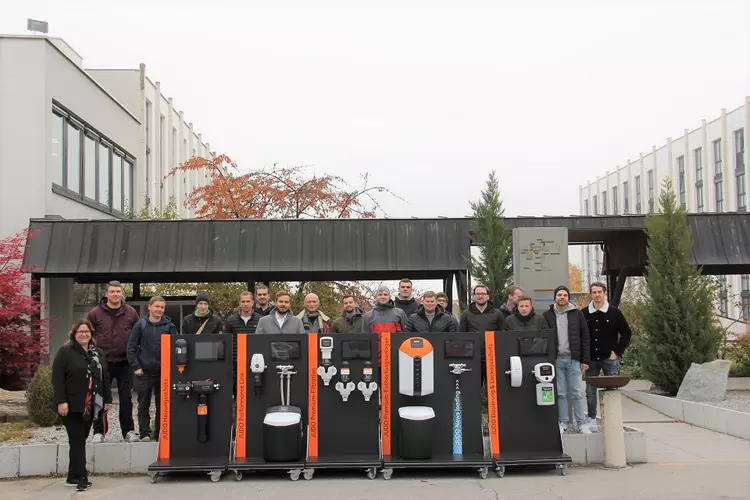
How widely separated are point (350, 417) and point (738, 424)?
5.48 meters

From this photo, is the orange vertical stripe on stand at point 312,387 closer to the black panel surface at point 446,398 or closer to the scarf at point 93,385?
the black panel surface at point 446,398

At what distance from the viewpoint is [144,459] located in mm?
8484

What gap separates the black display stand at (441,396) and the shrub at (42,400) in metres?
4.67

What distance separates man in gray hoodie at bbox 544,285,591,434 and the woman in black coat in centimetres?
512

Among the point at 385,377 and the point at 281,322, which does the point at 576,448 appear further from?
the point at 281,322

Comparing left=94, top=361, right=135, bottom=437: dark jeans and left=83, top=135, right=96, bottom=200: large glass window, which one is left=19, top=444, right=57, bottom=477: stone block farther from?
left=83, top=135, right=96, bottom=200: large glass window

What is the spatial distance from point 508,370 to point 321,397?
2063mm

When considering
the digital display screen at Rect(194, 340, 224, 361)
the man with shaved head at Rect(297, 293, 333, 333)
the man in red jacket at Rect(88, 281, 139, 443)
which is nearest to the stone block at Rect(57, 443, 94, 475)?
the man in red jacket at Rect(88, 281, 139, 443)

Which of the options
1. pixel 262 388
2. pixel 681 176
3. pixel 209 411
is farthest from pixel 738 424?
pixel 681 176

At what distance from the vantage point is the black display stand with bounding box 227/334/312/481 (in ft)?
27.5

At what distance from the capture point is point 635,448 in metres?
8.71

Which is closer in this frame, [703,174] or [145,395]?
[145,395]

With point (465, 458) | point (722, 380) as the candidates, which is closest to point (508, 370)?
point (465, 458)

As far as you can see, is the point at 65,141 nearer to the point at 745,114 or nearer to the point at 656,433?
the point at 656,433
